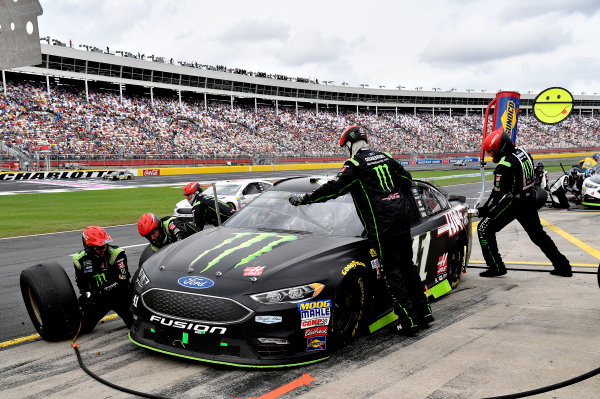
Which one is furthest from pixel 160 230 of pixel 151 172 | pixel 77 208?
pixel 151 172

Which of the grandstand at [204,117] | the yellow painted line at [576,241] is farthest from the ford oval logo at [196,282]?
the grandstand at [204,117]

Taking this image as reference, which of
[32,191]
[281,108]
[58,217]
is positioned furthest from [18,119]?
[281,108]

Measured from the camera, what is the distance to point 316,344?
3777 millimetres

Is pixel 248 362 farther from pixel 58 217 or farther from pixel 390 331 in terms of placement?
pixel 58 217

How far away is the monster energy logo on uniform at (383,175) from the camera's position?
4449 mm

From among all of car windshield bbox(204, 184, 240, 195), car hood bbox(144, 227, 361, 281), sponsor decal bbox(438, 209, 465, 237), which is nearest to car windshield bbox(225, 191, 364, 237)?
car hood bbox(144, 227, 361, 281)

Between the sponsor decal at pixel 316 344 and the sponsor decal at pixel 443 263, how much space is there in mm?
2225

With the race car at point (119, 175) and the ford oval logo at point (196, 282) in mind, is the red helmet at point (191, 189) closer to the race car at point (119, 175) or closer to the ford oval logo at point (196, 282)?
the ford oval logo at point (196, 282)

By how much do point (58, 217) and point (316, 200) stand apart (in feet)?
42.8

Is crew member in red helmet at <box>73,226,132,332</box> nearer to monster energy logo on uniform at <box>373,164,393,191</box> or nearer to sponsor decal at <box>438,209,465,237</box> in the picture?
monster energy logo on uniform at <box>373,164,393,191</box>

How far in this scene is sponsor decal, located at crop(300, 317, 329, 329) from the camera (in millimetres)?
3703

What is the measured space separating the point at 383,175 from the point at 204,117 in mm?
54451

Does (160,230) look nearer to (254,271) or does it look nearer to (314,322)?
(254,271)

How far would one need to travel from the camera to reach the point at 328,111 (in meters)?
75.9
